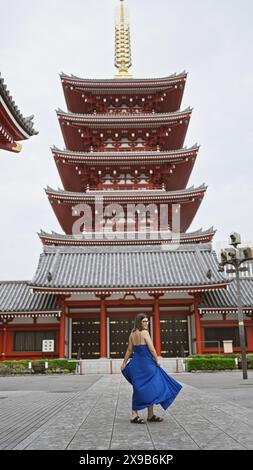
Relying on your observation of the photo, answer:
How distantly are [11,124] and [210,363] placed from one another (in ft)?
51.3

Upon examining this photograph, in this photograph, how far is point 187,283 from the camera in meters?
23.3

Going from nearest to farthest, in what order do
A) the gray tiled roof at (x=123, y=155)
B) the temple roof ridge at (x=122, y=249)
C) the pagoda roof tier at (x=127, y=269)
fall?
the pagoda roof tier at (x=127, y=269)
the temple roof ridge at (x=122, y=249)
the gray tiled roof at (x=123, y=155)

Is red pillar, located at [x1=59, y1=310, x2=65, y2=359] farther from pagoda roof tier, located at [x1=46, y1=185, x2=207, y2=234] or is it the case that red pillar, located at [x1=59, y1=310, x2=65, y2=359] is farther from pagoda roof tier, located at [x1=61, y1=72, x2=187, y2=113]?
pagoda roof tier, located at [x1=61, y1=72, x2=187, y2=113]

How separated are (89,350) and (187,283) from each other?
712cm

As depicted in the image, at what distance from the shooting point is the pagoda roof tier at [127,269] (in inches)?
916

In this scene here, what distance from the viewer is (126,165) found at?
32562mm

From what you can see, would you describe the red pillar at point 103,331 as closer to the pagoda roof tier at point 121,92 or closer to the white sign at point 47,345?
the white sign at point 47,345

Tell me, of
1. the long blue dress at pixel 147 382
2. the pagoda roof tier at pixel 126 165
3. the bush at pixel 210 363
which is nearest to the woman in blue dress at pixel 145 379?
the long blue dress at pixel 147 382

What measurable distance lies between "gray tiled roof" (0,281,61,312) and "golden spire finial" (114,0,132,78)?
20.7 metres

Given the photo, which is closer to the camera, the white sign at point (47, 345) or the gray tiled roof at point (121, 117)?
the white sign at point (47, 345)

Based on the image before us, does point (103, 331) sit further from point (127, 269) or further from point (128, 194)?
point (128, 194)

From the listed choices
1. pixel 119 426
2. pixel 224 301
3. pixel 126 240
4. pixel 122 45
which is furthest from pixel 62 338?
pixel 122 45

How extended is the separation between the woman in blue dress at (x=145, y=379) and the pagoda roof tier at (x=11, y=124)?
5731mm
